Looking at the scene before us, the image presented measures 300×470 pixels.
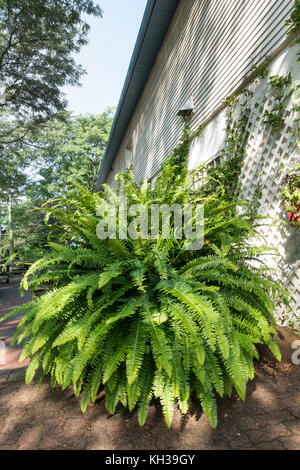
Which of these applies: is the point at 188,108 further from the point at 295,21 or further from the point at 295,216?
the point at 295,216

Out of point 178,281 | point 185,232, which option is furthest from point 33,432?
point 185,232

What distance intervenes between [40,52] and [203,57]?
6.84 meters

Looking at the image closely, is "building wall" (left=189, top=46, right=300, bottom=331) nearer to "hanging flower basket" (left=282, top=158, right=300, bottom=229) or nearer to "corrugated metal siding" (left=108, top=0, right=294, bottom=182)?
"hanging flower basket" (left=282, top=158, right=300, bottom=229)

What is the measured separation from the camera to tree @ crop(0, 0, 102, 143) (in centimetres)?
722

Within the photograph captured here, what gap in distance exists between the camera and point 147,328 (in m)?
1.43

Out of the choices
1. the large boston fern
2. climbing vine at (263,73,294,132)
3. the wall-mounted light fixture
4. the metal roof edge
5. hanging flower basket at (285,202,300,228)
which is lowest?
the large boston fern

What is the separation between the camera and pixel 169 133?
6.72 meters

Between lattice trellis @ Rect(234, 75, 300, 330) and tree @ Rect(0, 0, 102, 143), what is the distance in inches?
260

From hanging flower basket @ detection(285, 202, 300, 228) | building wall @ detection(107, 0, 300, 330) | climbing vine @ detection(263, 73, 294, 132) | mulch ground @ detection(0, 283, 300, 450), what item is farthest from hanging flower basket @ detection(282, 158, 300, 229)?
mulch ground @ detection(0, 283, 300, 450)

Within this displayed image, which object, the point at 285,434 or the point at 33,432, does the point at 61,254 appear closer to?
the point at 33,432

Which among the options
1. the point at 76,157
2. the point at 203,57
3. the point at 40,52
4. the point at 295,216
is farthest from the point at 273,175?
the point at 76,157

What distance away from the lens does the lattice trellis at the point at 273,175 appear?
264 cm

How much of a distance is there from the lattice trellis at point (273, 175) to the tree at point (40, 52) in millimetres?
6592
